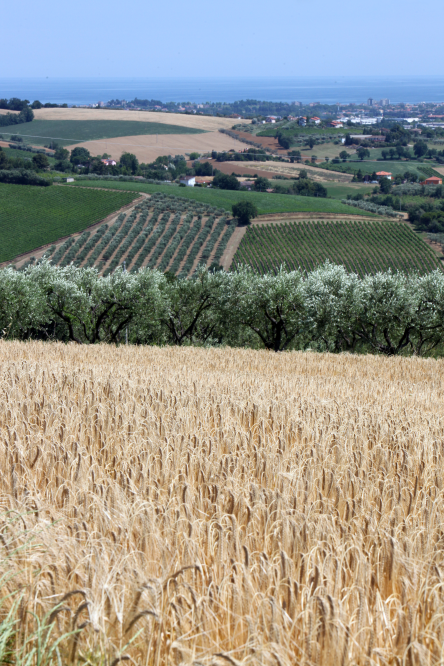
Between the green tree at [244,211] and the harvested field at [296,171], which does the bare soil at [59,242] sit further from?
the harvested field at [296,171]

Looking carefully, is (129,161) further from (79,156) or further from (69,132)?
(69,132)

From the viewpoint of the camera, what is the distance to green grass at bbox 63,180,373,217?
379ft

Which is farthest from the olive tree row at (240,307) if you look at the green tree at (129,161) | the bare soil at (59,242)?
the green tree at (129,161)

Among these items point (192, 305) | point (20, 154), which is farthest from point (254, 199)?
point (192, 305)

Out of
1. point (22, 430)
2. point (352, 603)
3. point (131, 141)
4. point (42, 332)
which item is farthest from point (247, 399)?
point (131, 141)

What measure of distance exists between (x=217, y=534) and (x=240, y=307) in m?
35.1

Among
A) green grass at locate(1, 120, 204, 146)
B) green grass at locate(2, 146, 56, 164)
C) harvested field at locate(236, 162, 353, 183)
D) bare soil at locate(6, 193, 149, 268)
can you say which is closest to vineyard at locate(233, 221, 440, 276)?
bare soil at locate(6, 193, 149, 268)

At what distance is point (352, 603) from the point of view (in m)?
2.90

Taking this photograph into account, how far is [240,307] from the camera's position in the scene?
38.6 meters

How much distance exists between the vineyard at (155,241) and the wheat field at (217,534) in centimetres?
7450

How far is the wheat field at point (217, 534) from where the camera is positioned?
254cm

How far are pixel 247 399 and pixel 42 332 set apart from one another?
37.7 m

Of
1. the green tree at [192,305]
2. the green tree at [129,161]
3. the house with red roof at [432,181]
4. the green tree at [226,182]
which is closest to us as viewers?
the green tree at [192,305]

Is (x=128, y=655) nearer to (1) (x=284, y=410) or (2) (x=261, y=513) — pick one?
(2) (x=261, y=513)
